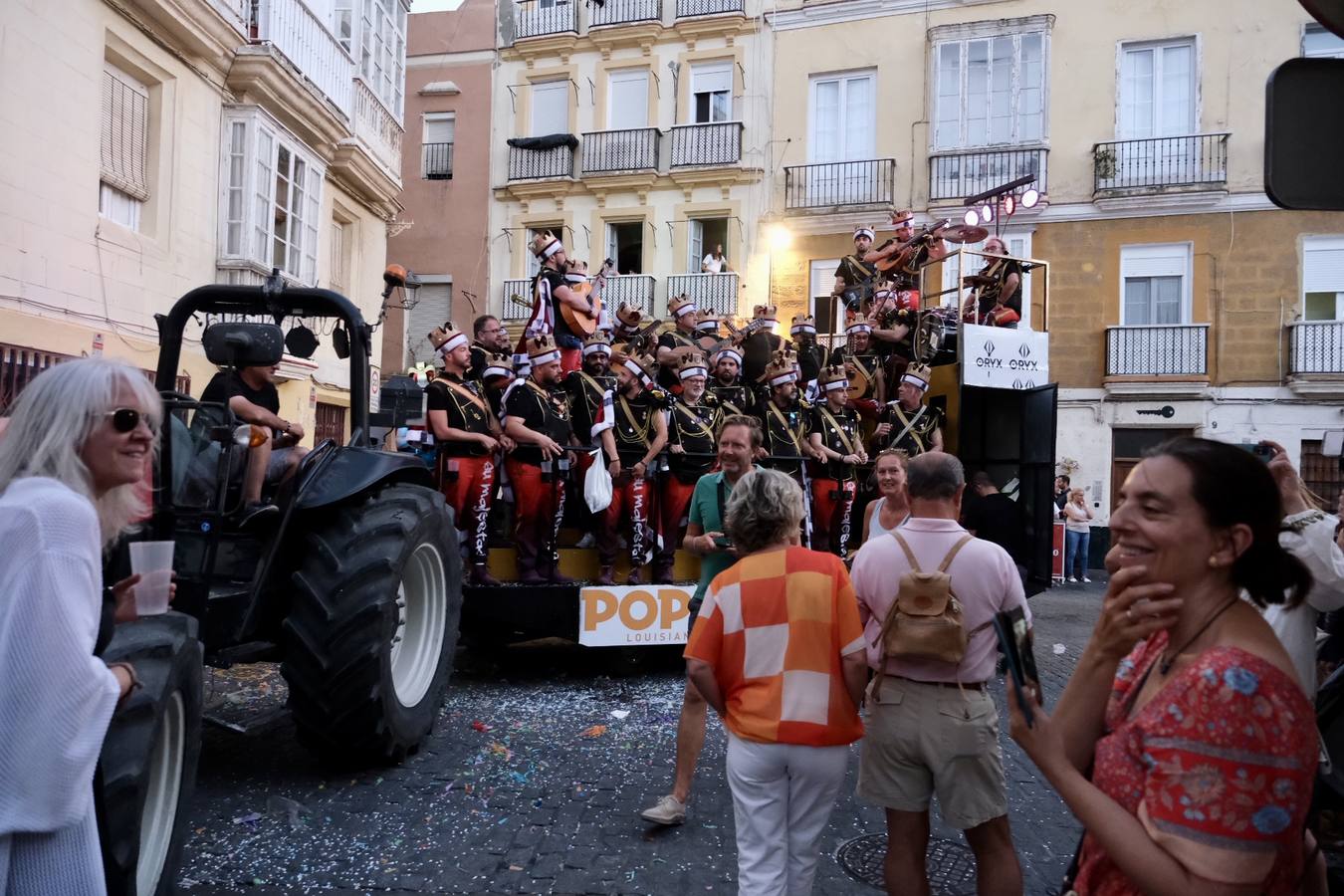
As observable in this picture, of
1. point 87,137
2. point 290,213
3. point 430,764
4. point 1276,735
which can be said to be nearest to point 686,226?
point 290,213

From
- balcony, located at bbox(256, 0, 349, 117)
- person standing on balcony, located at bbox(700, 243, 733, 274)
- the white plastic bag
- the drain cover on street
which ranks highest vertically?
balcony, located at bbox(256, 0, 349, 117)

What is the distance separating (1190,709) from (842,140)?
2171cm

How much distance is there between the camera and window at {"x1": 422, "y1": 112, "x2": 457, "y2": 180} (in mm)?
25334

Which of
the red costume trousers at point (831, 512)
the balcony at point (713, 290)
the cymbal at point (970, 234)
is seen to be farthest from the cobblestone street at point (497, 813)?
the balcony at point (713, 290)

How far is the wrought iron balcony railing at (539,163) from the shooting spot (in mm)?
23844

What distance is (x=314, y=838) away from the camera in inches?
164

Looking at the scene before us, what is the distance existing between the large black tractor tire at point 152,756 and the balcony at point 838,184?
19830mm

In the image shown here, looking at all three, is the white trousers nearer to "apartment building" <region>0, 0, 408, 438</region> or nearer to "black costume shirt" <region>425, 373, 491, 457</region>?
"black costume shirt" <region>425, 373, 491, 457</region>

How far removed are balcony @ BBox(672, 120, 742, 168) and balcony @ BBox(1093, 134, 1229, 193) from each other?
7.78 m

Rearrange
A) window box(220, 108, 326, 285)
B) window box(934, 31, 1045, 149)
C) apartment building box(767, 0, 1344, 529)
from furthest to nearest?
window box(934, 31, 1045, 149) → apartment building box(767, 0, 1344, 529) → window box(220, 108, 326, 285)

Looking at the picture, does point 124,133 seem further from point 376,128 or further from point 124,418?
point 124,418

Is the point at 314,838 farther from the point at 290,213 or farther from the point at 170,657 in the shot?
the point at 290,213

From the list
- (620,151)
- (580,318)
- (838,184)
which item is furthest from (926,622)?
(620,151)

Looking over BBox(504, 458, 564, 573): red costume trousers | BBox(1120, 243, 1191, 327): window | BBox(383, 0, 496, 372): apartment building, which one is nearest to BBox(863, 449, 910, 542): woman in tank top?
BBox(504, 458, 564, 573): red costume trousers
